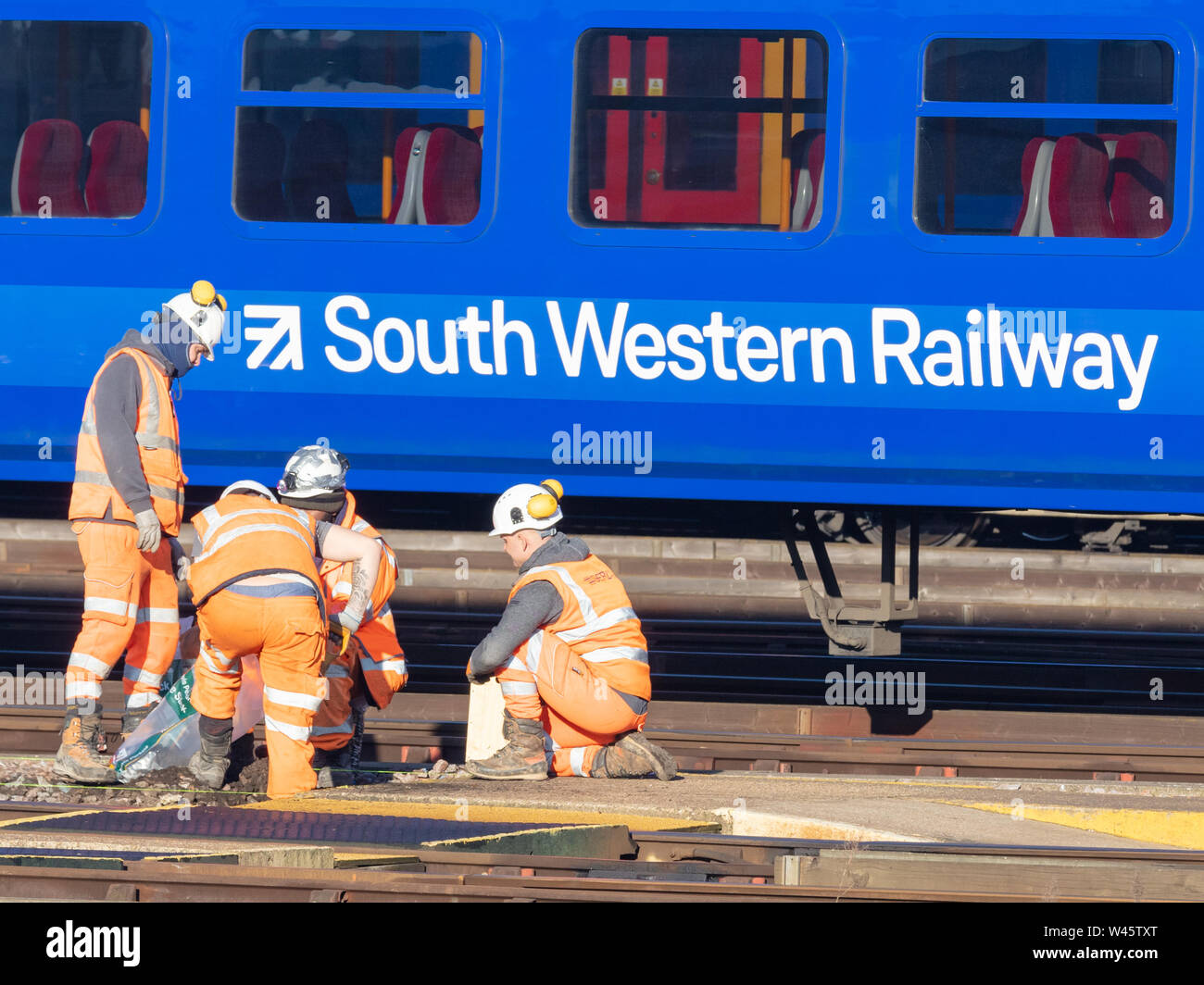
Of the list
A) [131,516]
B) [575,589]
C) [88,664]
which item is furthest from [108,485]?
[575,589]

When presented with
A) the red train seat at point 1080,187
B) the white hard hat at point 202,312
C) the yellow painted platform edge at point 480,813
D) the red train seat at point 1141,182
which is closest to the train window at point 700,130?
the red train seat at point 1080,187

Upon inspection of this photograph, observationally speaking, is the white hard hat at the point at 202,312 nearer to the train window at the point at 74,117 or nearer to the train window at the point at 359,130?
the train window at the point at 359,130

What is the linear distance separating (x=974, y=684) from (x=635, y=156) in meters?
3.62

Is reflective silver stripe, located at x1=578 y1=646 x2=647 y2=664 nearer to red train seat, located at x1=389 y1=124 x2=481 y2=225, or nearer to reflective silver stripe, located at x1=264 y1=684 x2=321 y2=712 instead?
reflective silver stripe, located at x1=264 y1=684 x2=321 y2=712

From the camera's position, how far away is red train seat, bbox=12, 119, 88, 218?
281 inches

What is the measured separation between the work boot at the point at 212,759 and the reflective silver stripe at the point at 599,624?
133 cm

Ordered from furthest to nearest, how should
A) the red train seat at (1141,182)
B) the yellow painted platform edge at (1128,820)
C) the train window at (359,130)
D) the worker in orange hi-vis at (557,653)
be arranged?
the train window at (359,130), the red train seat at (1141,182), the worker in orange hi-vis at (557,653), the yellow painted platform edge at (1128,820)

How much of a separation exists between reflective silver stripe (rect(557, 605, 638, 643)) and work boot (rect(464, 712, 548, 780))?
15.2 inches

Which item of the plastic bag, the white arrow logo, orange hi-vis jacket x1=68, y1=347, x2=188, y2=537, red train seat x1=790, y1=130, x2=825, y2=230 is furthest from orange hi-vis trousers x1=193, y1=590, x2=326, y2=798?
red train seat x1=790, y1=130, x2=825, y2=230

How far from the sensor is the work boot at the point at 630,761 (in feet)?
20.8

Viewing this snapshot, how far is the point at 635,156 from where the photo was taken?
6.87 meters

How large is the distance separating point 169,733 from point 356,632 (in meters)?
0.82

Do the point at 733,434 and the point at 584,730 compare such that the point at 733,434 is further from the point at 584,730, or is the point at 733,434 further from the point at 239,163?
the point at 239,163

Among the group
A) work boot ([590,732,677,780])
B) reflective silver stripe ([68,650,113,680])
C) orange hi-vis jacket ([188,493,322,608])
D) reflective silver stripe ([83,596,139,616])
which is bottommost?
work boot ([590,732,677,780])
